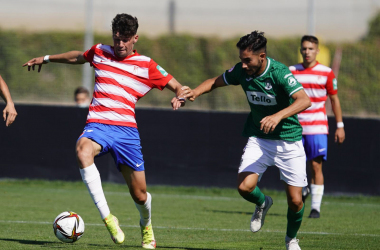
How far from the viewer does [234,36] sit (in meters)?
22.7

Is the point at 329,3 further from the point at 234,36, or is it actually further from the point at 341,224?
the point at 341,224

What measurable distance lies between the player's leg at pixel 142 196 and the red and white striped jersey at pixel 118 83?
1.58 ft

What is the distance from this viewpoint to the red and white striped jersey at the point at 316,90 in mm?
9141

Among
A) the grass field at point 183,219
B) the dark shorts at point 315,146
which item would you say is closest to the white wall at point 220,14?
the grass field at point 183,219

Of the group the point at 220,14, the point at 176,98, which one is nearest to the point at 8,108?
the point at 176,98

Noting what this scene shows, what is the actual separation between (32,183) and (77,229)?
679cm

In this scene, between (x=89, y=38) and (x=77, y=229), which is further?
(x=89, y=38)

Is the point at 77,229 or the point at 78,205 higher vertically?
the point at 77,229

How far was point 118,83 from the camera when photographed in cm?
636

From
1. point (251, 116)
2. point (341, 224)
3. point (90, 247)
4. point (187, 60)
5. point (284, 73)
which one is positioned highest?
point (284, 73)

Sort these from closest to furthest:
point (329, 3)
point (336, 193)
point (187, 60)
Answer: point (336, 193) → point (329, 3) → point (187, 60)

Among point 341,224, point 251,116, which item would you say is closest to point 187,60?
point 341,224

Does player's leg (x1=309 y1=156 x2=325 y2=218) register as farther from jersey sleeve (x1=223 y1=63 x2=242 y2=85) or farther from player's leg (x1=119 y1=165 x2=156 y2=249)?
player's leg (x1=119 y1=165 x2=156 y2=249)

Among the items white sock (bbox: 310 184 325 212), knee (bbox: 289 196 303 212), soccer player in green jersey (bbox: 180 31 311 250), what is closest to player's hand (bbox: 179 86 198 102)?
soccer player in green jersey (bbox: 180 31 311 250)
